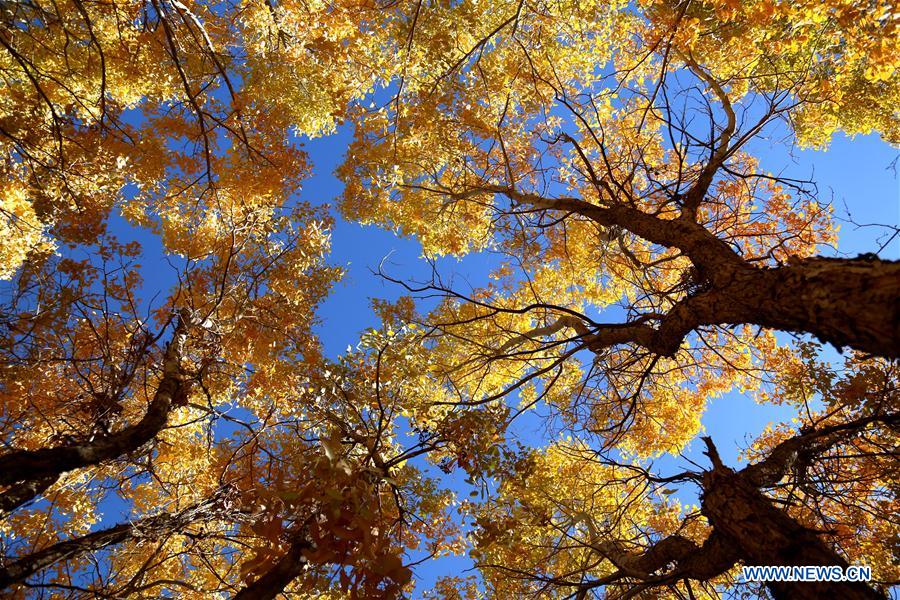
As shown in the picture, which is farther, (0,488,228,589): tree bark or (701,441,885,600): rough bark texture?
(0,488,228,589): tree bark

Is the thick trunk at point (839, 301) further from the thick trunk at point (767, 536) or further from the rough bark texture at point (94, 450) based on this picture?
the rough bark texture at point (94, 450)

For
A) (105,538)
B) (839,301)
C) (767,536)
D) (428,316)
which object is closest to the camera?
(839,301)

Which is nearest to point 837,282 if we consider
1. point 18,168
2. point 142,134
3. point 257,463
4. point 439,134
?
point 439,134

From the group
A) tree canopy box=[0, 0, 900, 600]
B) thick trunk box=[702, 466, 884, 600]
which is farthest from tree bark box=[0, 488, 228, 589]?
thick trunk box=[702, 466, 884, 600]

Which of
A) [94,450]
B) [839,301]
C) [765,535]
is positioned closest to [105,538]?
[94,450]

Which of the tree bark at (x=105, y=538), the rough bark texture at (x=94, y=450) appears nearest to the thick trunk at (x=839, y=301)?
the tree bark at (x=105, y=538)

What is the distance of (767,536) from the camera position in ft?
7.20

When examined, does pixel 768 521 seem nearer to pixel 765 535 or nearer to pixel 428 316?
pixel 765 535

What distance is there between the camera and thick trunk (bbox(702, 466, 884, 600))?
1.94 meters

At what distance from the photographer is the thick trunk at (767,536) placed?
1941mm

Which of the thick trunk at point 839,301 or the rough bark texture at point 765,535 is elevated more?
the thick trunk at point 839,301

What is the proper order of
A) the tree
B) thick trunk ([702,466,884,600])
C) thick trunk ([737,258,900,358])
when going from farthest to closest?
the tree, thick trunk ([702,466,884,600]), thick trunk ([737,258,900,358])

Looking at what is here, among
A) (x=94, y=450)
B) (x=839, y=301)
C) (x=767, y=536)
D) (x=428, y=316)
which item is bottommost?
(x=767, y=536)

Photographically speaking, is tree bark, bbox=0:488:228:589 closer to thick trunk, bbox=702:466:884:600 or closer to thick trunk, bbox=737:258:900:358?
thick trunk, bbox=702:466:884:600
